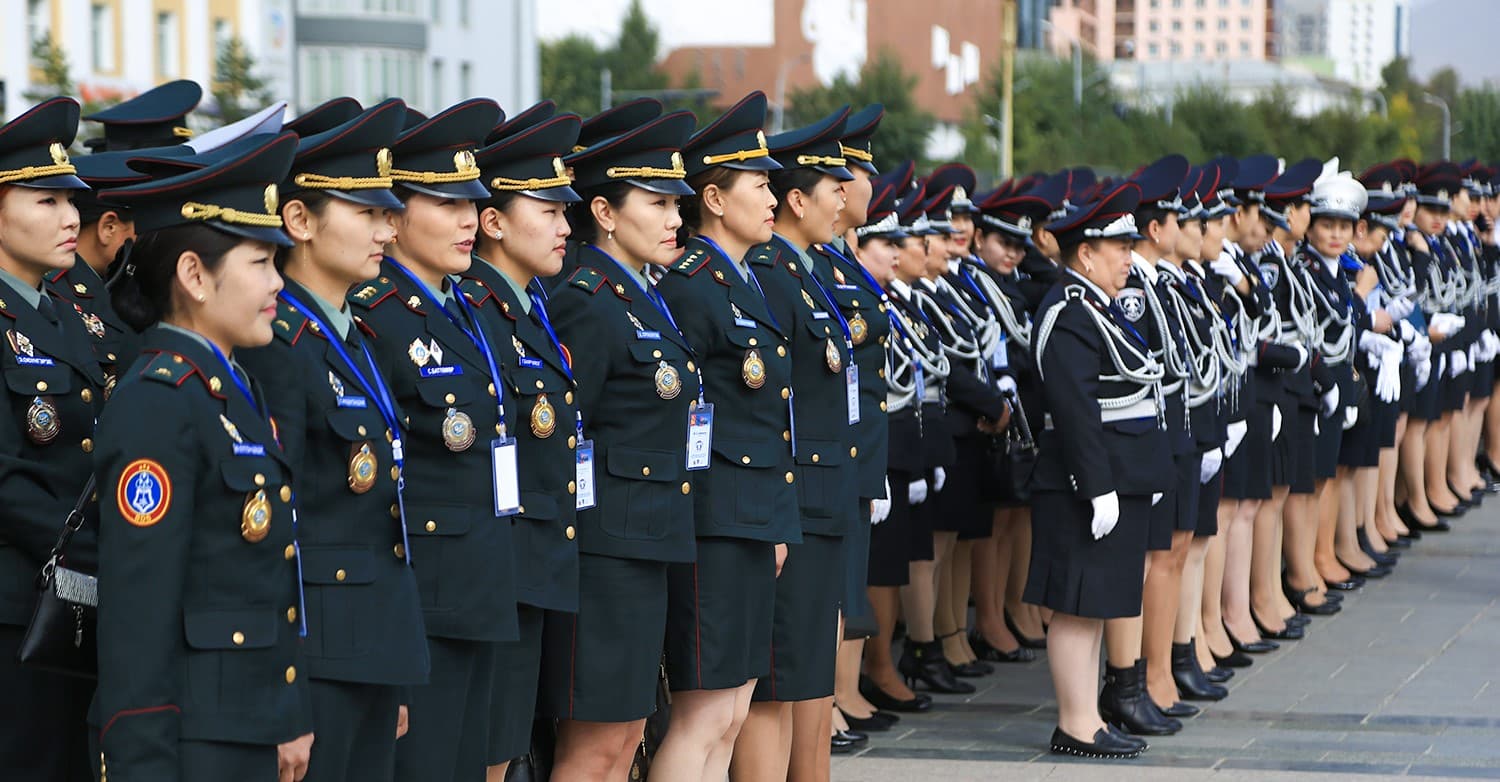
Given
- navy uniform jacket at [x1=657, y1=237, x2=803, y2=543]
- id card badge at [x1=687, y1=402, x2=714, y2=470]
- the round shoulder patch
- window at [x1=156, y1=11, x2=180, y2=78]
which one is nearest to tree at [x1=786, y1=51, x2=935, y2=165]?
window at [x1=156, y1=11, x2=180, y2=78]

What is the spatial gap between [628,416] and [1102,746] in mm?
3146

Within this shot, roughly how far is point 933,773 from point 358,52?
5144 cm

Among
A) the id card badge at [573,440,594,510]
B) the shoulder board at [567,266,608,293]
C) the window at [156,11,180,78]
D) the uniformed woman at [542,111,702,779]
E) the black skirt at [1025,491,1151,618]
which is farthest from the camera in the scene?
the window at [156,11,180,78]

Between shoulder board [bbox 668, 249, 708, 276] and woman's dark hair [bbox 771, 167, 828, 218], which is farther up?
woman's dark hair [bbox 771, 167, 828, 218]

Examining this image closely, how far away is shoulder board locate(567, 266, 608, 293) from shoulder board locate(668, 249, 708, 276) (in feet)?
1.39

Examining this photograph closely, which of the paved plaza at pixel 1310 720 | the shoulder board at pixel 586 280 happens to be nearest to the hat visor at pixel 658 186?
the shoulder board at pixel 586 280

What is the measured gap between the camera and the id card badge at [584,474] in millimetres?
5023

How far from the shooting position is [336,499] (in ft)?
13.3

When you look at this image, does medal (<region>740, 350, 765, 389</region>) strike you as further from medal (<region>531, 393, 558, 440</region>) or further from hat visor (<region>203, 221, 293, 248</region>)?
hat visor (<region>203, 221, 293, 248</region>)

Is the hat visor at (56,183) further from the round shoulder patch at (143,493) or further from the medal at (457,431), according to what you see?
the round shoulder patch at (143,493)

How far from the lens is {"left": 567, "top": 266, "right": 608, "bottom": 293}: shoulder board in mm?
5266

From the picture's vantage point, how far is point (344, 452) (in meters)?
4.07

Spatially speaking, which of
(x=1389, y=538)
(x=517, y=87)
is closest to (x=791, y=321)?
(x=1389, y=538)

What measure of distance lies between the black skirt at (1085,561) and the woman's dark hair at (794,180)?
1.87 meters
